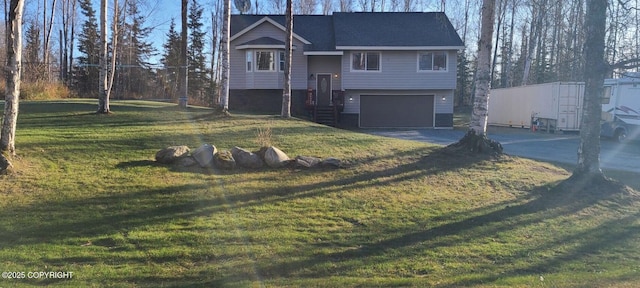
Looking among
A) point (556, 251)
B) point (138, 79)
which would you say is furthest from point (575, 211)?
point (138, 79)

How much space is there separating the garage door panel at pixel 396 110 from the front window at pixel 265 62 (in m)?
5.82

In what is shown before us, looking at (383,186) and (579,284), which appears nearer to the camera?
(579,284)

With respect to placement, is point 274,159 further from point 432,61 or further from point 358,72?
point 432,61

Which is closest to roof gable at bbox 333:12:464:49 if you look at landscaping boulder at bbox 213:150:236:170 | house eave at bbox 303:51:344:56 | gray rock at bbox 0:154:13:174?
house eave at bbox 303:51:344:56

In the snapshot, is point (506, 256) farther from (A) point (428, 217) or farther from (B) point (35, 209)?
(B) point (35, 209)

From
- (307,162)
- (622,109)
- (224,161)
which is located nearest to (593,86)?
(307,162)

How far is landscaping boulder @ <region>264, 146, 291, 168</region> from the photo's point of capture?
31.8ft

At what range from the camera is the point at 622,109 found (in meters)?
21.6

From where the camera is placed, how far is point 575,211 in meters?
8.48

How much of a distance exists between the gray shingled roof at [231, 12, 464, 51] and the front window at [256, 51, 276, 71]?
7.33ft

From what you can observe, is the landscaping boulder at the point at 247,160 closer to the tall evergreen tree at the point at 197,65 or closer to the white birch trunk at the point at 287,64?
the white birch trunk at the point at 287,64

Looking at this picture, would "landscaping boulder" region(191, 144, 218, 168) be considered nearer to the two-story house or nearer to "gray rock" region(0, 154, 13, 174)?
"gray rock" region(0, 154, 13, 174)

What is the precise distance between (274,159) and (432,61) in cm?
2040

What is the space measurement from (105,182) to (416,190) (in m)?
5.72
